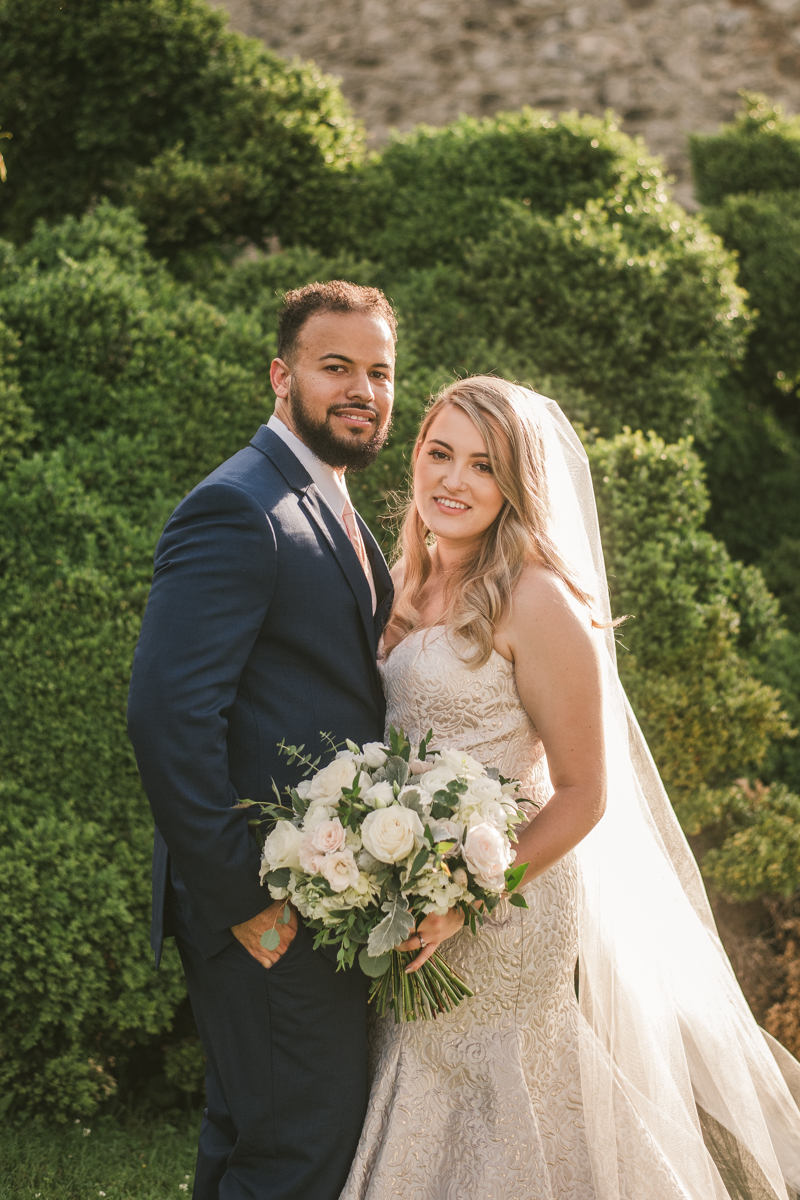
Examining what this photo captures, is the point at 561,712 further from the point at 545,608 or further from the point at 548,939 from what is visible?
the point at 548,939

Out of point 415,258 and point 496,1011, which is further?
point 415,258

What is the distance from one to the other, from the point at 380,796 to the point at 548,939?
2.75 ft

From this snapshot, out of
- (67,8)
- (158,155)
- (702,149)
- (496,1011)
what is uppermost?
(702,149)

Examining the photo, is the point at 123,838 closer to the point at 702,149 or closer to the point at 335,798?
the point at 335,798

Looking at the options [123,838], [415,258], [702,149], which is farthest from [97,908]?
[702,149]

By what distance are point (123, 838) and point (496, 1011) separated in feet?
6.67

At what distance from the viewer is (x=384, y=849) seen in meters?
1.99

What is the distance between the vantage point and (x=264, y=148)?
6.14 metres

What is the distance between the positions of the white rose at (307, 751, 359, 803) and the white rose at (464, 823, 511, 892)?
30cm

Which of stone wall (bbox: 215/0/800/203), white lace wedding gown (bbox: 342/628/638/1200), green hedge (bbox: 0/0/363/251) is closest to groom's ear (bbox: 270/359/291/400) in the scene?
white lace wedding gown (bbox: 342/628/638/1200)

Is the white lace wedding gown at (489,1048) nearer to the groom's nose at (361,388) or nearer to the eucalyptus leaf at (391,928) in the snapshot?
the eucalyptus leaf at (391,928)

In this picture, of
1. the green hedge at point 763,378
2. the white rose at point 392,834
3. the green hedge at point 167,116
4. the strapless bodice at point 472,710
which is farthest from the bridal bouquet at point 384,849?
the green hedge at point 167,116

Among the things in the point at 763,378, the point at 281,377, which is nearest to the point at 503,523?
the point at 281,377

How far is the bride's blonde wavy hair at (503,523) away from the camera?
8.64 ft
